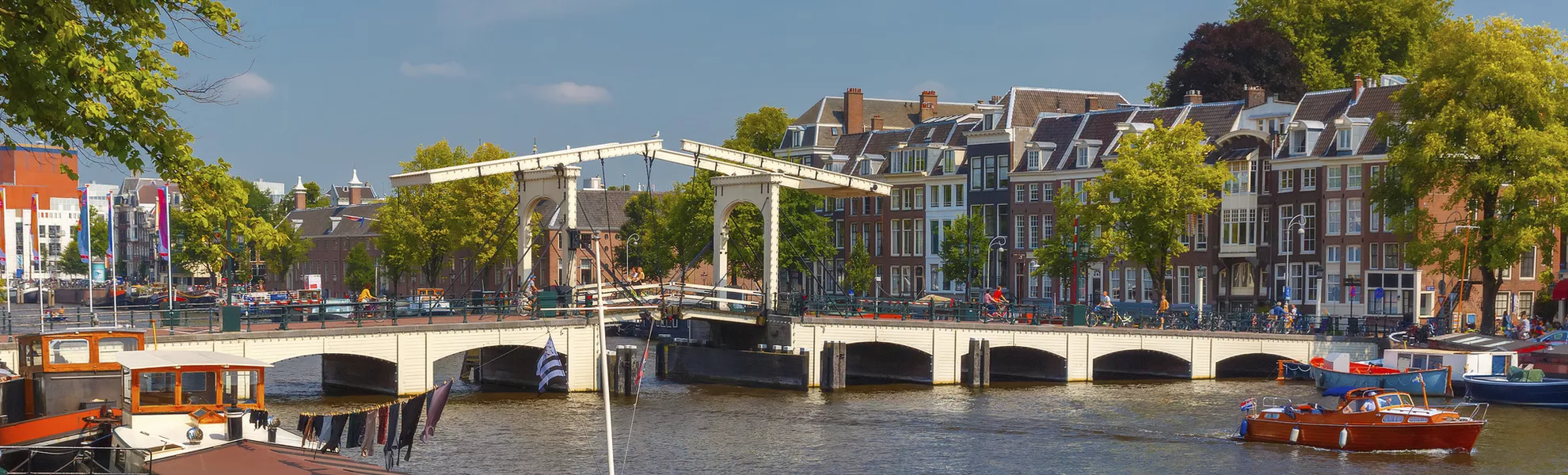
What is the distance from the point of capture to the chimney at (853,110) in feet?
324

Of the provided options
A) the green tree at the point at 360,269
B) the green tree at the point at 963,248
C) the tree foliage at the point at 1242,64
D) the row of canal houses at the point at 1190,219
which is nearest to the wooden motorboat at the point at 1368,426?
the row of canal houses at the point at 1190,219

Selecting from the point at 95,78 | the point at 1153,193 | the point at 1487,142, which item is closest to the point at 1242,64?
the point at 1153,193

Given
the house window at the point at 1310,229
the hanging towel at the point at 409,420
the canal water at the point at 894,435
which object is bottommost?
the canal water at the point at 894,435

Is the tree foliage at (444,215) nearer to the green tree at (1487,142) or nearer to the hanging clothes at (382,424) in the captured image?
the green tree at (1487,142)

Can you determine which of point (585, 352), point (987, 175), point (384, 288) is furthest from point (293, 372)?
point (384, 288)

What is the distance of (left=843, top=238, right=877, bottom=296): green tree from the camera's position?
85875mm

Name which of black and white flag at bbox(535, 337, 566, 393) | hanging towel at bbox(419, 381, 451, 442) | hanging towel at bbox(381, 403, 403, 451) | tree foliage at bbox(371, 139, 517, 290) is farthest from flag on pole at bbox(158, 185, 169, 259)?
hanging towel at bbox(419, 381, 451, 442)

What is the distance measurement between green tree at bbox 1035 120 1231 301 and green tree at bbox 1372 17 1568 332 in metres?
6.85

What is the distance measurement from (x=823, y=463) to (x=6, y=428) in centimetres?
1510

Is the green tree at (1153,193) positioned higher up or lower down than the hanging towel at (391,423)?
higher up

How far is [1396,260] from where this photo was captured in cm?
6625

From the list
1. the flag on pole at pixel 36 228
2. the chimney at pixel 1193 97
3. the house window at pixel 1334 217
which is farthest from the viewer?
the chimney at pixel 1193 97

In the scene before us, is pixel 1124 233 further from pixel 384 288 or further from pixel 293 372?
pixel 384 288

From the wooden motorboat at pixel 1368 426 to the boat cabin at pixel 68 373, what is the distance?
2384 centimetres
